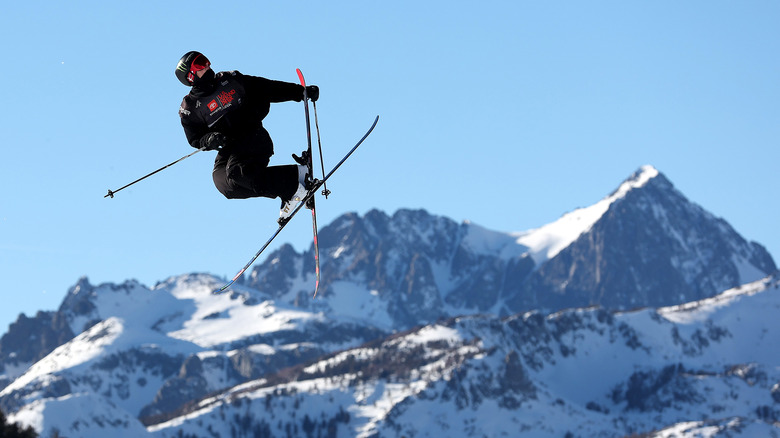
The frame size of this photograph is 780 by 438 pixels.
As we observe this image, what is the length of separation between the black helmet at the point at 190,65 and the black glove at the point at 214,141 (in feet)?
2.97

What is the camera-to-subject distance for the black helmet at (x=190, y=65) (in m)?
20.5

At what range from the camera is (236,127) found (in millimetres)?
21031

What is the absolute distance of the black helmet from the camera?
67.1 feet

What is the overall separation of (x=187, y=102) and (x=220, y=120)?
75cm

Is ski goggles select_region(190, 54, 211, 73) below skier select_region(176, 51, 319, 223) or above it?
above

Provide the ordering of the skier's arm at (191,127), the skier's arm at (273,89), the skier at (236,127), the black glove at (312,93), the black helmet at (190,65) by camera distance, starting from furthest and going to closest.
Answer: the black glove at (312,93) < the skier's arm at (191,127) < the skier's arm at (273,89) < the skier at (236,127) < the black helmet at (190,65)

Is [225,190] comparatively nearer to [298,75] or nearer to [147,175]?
[147,175]

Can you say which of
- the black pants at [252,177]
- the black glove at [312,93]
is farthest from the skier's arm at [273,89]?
the black pants at [252,177]

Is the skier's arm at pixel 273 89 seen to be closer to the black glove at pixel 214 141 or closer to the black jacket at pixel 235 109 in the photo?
the black jacket at pixel 235 109

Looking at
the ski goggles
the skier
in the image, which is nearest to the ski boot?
the skier

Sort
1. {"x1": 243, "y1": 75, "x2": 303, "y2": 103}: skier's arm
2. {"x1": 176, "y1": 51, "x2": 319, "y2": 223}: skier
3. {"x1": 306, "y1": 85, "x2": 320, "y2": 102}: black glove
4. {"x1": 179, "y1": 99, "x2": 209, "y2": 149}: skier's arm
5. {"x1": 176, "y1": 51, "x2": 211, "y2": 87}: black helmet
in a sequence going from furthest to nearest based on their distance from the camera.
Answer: {"x1": 306, "y1": 85, "x2": 320, "y2": 102}: black glove → {"x1": 179, "y1": 99, "x2": 209, "y2": 149}: skier's arm → {"x1": 243, "y1": 75, "x2": 303, "y2": 103}: skier's arm → {"x1": 176, "y1": 51, "x2": 319, "y2": 223}: skier → {"x1": 176, "y1": 51, "x2": 211, "y2": 87}: black helmet

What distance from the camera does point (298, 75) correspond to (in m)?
22.6

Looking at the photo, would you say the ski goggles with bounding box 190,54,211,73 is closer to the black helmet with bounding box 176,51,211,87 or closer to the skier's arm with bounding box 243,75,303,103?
the black helmet with bounding box 176,51,211,87

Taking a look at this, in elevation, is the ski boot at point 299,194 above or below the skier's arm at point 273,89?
below
